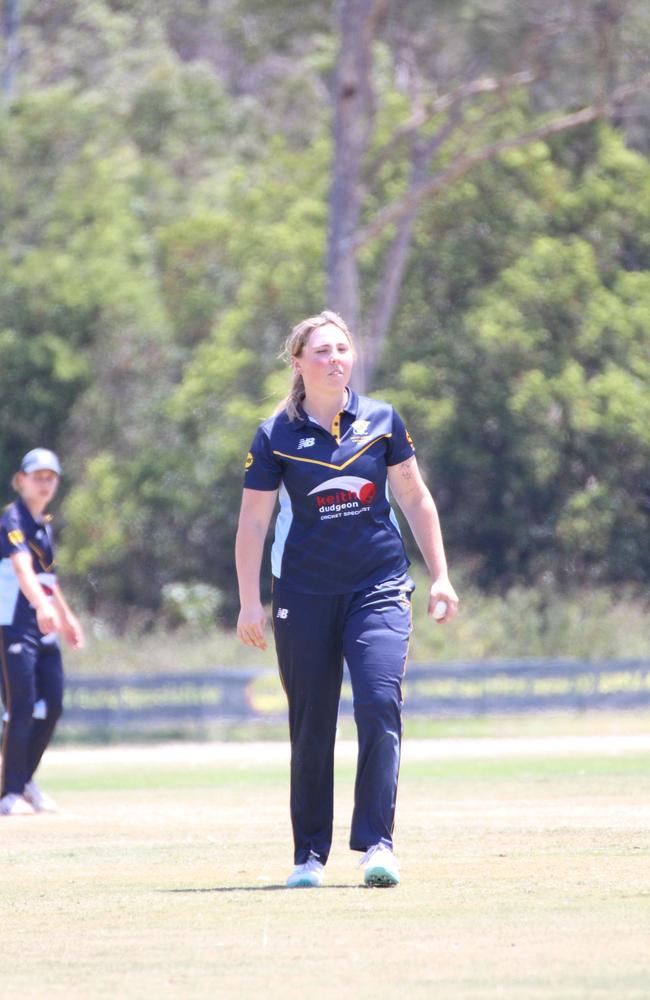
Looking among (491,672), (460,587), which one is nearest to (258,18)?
(460,587)

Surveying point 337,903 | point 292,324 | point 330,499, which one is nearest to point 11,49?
point 292,324

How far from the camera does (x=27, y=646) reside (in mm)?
11719

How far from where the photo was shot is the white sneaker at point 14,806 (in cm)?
1156

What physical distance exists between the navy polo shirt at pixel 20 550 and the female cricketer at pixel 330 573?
4.08 m

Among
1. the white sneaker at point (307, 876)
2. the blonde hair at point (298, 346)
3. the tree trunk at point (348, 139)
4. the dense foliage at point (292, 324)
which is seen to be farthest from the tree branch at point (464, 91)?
the white sneaker at point (307, 876)

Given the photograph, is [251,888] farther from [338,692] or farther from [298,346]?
[298,346]

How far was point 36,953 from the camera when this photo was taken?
5883mm

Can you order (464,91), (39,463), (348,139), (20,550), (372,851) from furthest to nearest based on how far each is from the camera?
(464,91)
(348,139)
(39,463)
(20,550)
(372,851)

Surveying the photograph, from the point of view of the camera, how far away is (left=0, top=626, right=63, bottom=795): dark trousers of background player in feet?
38.1

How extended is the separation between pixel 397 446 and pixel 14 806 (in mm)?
4700

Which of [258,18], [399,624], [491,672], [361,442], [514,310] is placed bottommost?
[491,672]

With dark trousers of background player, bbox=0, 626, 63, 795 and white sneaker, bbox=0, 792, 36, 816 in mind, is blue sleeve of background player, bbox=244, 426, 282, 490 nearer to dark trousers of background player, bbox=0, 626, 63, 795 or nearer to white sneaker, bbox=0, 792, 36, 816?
dark trousers of background player, bbox=0, 626, 63, 795

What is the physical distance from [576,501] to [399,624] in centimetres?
2824

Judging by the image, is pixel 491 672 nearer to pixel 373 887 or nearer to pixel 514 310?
pixel 514 310
